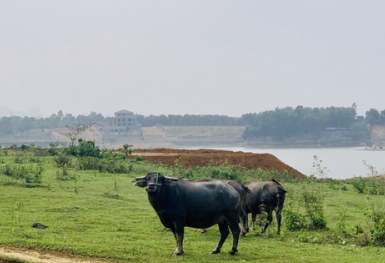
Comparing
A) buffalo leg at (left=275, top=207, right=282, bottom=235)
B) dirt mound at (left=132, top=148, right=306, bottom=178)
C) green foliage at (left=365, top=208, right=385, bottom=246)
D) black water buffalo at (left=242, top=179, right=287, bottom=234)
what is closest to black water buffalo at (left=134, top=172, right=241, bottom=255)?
buffalo leg at (left=275, top=207, right=282, bottom=235)

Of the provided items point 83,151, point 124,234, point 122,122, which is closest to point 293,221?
point 124,234

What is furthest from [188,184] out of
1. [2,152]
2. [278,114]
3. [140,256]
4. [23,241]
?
Result: [278,114]

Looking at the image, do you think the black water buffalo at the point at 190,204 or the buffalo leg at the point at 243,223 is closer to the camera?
the black water buffalo at the point at 190,204

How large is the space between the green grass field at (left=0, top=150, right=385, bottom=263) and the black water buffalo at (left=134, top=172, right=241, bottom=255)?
0.64m

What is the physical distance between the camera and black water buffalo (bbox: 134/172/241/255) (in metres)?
11.7

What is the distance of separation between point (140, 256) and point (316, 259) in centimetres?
369

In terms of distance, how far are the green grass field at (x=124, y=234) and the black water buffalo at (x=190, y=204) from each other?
2.09 ft

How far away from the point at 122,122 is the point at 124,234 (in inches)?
4351

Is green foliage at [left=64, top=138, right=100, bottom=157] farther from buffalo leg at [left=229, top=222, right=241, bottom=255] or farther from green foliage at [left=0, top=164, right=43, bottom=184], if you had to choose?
buffalo leg at [left=229, top=222, right=241, bottom=255]

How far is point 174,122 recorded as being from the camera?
139 meters

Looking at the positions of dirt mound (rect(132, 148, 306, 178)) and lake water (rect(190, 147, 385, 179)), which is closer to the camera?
dirt mound (rect(132, 148, 306, 178))

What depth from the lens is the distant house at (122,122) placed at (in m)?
120

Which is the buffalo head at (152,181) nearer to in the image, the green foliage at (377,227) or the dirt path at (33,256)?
the dirt path at (33,256)

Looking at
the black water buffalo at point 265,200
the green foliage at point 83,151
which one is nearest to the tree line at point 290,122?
the green foliage at point 83,151
